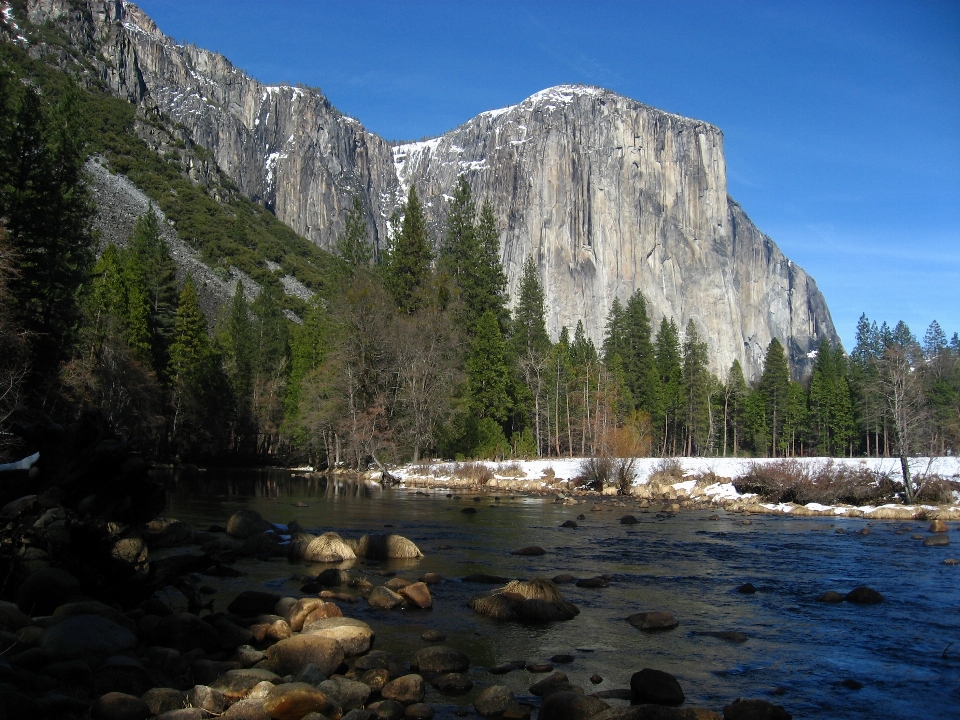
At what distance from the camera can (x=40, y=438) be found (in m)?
11.9

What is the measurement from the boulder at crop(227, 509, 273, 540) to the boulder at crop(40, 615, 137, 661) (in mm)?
9364

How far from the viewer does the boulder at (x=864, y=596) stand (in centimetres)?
1138

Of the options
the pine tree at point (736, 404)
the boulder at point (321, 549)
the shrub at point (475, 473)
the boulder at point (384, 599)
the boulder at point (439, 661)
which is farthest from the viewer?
the pine tree at point (736, 404)

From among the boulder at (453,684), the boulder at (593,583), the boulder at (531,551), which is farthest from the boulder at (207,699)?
the boulder at (531,551)

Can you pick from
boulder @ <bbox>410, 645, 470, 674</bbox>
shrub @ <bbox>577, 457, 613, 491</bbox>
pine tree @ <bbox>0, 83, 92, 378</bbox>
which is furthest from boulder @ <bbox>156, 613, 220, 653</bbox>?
shrub @ <bbox>577, 457, 613, 491</bbox>

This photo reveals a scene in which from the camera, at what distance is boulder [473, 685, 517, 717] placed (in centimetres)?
656

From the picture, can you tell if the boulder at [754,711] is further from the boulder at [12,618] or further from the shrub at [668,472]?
the shrub at [668,472]

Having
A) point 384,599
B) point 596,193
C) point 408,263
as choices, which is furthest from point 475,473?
point 596,193

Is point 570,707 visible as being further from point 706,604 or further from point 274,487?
point 274,487

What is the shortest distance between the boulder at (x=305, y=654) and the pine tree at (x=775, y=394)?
8021 centimetres

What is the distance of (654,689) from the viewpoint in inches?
270

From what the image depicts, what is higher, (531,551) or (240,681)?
(240,681)

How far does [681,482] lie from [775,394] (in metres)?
54.4

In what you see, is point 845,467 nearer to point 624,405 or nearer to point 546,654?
point 546,654
